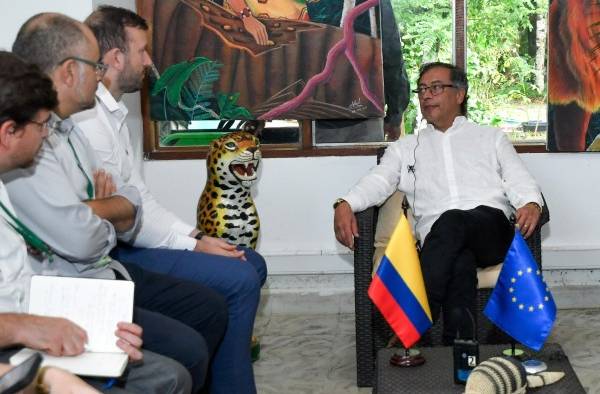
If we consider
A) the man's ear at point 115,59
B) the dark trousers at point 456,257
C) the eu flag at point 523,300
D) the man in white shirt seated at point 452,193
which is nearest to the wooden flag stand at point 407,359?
the eu flag at point 523,300

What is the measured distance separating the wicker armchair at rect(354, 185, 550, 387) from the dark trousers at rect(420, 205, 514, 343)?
99mm

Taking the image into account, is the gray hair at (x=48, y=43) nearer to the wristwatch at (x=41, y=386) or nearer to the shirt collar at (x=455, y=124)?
the wristwatch at (x=41, y=386)

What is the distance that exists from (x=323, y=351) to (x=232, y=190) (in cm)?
84

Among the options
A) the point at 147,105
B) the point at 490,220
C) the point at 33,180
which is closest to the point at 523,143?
the point at 490,220

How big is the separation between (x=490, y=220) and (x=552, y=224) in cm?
103

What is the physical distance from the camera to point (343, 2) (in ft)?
15.3

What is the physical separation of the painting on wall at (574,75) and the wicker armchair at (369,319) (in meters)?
0.97

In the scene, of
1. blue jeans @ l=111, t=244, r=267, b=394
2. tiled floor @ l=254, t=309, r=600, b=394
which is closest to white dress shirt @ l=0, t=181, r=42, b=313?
blue jeans @ l=111, t=244, r=267, b=394

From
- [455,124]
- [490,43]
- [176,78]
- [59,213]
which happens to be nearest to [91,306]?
[59,213]

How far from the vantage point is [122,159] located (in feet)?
11.2

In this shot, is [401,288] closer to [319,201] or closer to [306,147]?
[319,201]

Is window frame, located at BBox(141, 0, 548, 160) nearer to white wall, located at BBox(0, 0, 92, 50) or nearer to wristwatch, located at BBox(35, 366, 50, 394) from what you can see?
white wall, located at BBox(0, 0, 92, 50)

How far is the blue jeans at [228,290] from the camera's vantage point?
3314 mm

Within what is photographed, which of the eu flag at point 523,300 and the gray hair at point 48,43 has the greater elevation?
the gray hair at point 48,43
